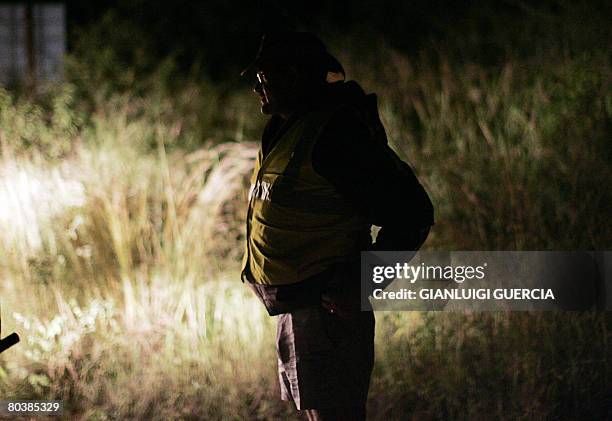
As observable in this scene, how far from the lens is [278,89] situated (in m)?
2.40

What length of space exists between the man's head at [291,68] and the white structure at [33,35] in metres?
8.15

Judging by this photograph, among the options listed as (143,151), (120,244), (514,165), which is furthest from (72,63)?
(514,165)

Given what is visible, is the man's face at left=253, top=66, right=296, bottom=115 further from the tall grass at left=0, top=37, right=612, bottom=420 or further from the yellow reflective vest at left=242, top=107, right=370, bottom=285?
the tall grass at left=0, top=37, right=612, bottom=420

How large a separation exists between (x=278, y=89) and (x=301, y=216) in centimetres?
36

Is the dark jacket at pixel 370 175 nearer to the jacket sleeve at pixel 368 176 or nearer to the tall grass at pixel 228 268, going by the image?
the jacket sleeve at pixel 368 176

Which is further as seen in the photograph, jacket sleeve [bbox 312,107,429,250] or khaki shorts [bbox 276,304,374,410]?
khaki shorts [bbox 276,304,374,410]

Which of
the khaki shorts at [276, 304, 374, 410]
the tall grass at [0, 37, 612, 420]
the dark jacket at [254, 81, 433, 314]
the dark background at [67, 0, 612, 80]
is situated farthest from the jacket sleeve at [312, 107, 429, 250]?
the dark background at [67, 0, 612, 80]

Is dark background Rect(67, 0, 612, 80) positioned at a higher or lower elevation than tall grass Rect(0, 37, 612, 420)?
higher

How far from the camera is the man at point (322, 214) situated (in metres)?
2.27

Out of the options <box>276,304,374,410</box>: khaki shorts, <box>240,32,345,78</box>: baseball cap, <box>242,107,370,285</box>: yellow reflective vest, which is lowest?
<box>276,304,374,410</box>: khaki shorts

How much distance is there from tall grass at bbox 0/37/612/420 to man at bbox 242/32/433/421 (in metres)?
1.26

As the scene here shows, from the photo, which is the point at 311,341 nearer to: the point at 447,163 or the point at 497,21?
the point at 447,163

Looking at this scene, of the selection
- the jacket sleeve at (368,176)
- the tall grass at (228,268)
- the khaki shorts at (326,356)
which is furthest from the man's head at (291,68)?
the tall grass at (228,268)

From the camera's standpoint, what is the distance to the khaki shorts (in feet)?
7.82
